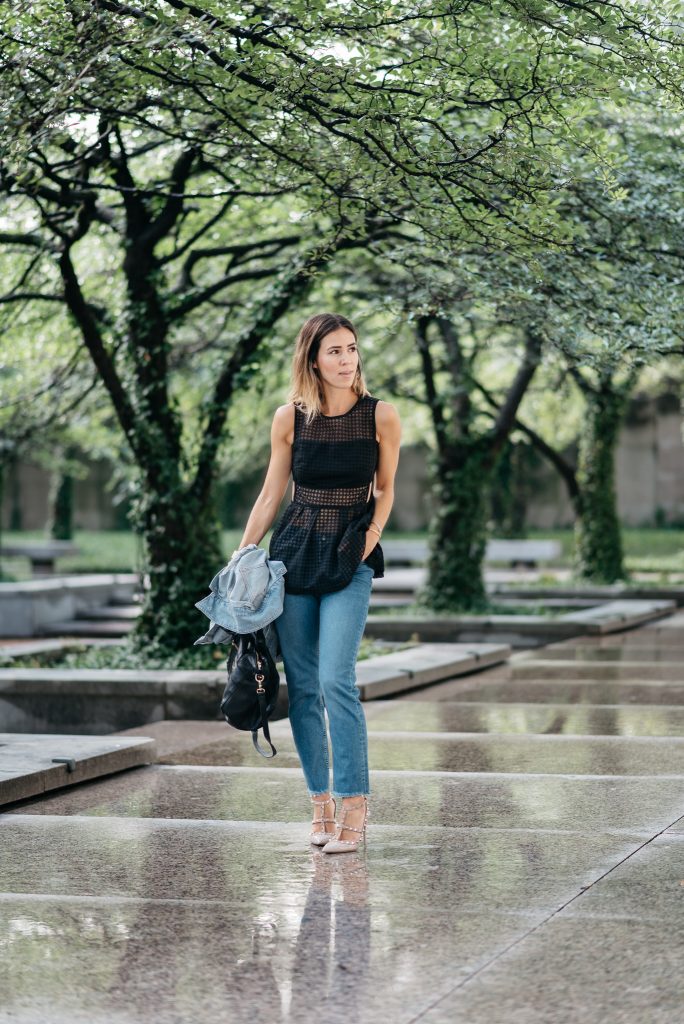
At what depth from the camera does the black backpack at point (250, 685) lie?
17.0ft

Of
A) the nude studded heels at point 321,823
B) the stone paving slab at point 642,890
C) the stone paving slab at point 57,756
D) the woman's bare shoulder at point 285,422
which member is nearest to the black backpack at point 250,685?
the nude studded heels at point 321,823

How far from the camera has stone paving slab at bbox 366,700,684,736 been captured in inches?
336

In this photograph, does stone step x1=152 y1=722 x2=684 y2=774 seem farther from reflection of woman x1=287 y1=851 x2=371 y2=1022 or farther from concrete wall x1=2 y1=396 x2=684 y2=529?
concrete wall x1=2 y1=396 x2=684 y2=529

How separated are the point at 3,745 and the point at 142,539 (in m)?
4.45

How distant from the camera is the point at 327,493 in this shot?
5320mm

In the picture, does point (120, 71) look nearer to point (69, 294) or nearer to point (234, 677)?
point (69, 294)

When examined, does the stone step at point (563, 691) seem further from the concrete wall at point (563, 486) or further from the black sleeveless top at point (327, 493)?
the concrete wall at point (563, 486)

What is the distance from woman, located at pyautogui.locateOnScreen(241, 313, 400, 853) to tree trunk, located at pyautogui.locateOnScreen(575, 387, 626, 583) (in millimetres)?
16303

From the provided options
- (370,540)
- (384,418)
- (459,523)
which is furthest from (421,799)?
(459,523)

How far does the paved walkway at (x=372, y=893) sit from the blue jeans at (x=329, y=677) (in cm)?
32

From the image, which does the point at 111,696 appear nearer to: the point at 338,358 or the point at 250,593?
the point at 250,593

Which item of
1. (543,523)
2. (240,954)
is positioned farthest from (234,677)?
(543,523)

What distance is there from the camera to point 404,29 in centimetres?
882

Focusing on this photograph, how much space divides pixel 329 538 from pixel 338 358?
0.67 m
